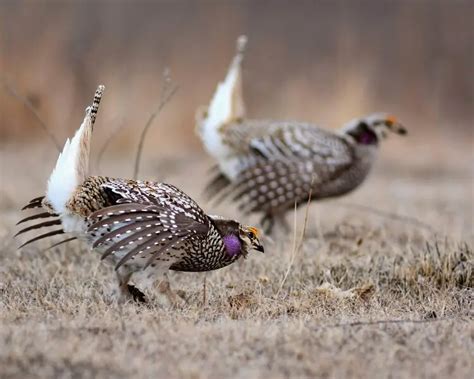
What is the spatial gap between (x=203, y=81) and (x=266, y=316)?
27.0ft

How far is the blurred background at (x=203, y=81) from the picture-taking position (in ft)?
36.2

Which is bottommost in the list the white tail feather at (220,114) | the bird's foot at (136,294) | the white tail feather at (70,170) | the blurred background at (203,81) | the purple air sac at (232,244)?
the bird's foot at (136,294)

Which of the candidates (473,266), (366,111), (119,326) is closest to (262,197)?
(473,266)

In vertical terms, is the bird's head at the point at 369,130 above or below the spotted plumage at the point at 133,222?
above

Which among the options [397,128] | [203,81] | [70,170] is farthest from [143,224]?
[203,81]

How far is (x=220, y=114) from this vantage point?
23.5 feet

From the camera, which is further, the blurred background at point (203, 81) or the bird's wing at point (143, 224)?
the blurred background at point (203, 81)

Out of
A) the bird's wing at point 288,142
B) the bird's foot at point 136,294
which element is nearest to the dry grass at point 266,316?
the bird's foot at point 136,294

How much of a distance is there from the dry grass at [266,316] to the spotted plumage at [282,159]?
40 centimetres

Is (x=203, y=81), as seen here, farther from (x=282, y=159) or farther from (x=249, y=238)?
(x=249, y=238)

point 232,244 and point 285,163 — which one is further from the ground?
point 285,163

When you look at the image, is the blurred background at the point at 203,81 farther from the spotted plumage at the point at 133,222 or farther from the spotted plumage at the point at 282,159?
the spotted plumage at the point at 133,222

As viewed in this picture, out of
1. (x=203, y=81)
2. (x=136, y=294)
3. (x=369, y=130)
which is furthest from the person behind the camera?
(x=203, y=81)

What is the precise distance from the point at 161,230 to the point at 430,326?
1.10 meters
